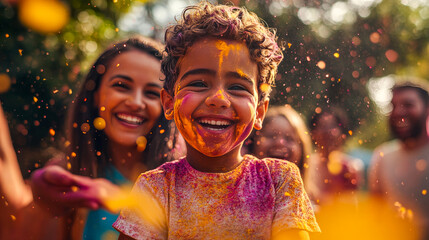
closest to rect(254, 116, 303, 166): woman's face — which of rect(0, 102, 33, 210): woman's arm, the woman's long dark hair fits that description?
the woman's long dark hair

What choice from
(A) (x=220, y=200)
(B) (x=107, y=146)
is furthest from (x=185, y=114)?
(B) (x=107, y=146)

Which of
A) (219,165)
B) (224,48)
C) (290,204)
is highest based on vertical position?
(224,48)

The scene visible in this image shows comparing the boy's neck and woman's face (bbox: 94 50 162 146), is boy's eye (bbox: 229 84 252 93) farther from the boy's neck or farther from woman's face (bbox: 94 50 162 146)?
woman's face (bbox: 94 50 162 146)

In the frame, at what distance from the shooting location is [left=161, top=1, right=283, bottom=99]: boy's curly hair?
145 cm

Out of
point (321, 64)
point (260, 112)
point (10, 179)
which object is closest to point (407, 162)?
point (321, 64)

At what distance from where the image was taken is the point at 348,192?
123 inches

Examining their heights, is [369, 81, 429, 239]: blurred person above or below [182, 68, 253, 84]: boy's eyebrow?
below

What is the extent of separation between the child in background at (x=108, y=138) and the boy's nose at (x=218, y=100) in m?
0.84

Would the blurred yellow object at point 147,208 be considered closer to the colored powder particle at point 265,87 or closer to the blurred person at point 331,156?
the colored powder particle at point 265,87

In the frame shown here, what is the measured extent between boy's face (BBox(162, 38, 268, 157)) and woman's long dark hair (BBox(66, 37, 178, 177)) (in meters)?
0.77

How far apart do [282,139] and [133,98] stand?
100cm

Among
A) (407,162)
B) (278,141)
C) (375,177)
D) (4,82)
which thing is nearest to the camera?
(278,141)

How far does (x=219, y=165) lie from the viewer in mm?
1474

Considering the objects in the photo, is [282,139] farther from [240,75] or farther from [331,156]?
[240,75]
